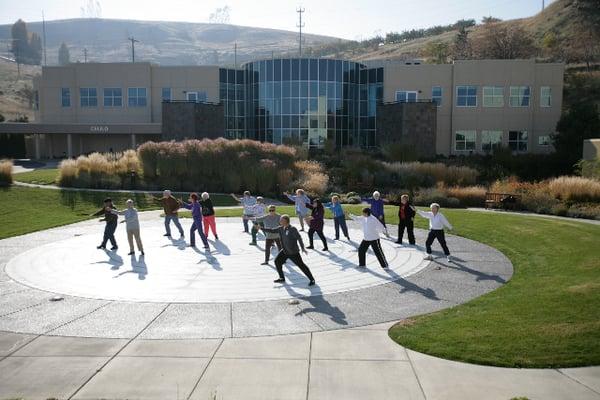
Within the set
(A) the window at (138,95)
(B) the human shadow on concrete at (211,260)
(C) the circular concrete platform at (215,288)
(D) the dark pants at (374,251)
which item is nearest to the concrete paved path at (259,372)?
(C) the circular concrete platform at (215,288)

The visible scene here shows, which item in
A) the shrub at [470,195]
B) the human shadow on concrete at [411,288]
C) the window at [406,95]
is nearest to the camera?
the human shadow on concrete at [411,288]

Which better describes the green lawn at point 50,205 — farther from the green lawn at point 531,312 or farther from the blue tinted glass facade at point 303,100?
the blue tinted glass facade at point 303,100

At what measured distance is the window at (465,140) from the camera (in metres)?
51.5

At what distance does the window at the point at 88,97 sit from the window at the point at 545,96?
41644 mm

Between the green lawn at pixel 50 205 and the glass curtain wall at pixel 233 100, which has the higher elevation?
the glass curtain wall at pixel 233 100

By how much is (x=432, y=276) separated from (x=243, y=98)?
44291 mm

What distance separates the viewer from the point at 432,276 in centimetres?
1480

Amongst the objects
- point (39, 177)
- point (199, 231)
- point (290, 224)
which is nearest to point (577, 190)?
point (290, 224)

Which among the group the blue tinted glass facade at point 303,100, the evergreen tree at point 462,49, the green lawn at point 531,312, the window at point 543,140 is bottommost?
the green lawn at point 531,312

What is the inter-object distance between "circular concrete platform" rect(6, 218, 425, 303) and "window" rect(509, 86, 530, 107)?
Result: 36369 mm

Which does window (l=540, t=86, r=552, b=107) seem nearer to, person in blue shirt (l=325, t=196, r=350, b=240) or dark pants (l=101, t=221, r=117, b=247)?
person in blue shirt (l=325, t=196, r=350, b=240)

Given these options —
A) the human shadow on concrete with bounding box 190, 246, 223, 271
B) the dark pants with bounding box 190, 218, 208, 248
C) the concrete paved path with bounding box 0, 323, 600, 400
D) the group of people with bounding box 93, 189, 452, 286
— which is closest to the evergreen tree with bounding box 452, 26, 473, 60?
the group of people with bounding box 93, 189, 452, 286

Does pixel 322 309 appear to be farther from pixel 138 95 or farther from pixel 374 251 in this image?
pixel 138 95

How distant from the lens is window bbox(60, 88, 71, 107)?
55562 mm
